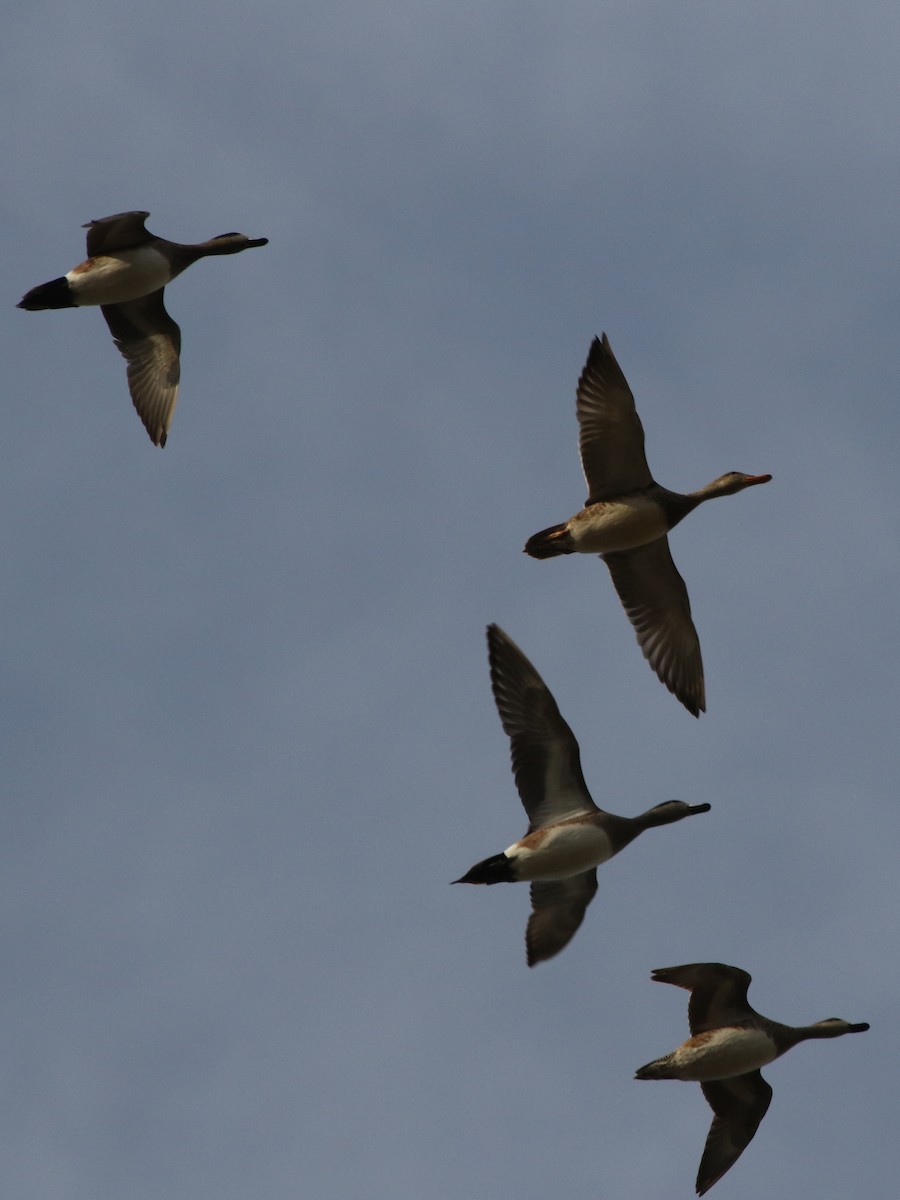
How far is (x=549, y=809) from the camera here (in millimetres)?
22688

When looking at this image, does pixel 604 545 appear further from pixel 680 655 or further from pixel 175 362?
pixel 175 362

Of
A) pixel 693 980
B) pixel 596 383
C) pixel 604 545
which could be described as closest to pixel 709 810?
pixel 693 980

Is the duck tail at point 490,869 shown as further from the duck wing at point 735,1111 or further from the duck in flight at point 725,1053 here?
the duck wing at point 735,1111

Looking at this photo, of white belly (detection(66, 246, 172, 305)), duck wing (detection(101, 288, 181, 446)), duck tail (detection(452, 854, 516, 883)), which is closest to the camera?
duck tail (detection(452, 854, 516, 883))

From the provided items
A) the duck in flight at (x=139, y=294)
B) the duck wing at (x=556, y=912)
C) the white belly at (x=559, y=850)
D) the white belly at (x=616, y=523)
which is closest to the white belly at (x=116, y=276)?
the duck in flight at (x=139, y=294)

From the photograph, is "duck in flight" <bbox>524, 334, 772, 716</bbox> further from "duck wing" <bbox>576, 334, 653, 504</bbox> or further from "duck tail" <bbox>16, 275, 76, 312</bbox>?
"duck tail" <bbox>16, 275, 76, 312</bbox>

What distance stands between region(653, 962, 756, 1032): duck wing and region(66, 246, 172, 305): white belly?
10732 mm

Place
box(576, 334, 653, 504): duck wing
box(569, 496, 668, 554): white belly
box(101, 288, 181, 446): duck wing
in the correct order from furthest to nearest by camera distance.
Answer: box(101, 288, 181, 446): duck wing
box(569, 496, 668, 554): white belly
box(576, 334, 653, 504): duck wing

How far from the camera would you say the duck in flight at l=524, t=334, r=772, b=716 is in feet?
78.0

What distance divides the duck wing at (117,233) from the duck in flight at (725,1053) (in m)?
11.2

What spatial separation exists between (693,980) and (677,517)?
5.83 m

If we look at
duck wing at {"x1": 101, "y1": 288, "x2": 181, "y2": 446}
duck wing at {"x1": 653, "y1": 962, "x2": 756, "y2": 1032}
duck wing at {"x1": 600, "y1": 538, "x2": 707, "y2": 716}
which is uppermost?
duck wing at {"x1": 101, "y1": 288, "x2": 181, "y2": 446}

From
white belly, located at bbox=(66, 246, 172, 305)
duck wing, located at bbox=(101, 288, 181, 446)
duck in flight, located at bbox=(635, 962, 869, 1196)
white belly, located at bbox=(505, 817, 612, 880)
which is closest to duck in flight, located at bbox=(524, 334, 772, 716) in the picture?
white belly, located at bbox=(505, 817, 612, 880)

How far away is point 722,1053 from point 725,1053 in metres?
0.03
